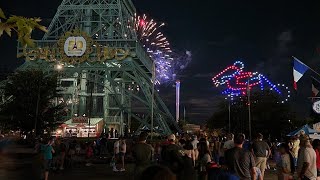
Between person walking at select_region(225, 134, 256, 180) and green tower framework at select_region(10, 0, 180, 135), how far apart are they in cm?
5029

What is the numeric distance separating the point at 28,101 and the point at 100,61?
892 inches

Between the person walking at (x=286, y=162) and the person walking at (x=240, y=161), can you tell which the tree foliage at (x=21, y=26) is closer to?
the person walking at (x=240, y=161)

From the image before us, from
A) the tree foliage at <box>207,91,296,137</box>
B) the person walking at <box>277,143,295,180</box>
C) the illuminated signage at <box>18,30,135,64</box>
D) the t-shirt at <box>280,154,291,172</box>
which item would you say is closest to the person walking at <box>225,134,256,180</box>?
the person walking at <box>277,143,295,180</box>

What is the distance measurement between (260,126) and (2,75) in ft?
126

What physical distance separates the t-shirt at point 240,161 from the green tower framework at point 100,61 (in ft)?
165

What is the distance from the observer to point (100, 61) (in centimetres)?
6406

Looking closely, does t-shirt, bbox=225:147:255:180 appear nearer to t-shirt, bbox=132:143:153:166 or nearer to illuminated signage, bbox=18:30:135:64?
t-shirt, bbox=132:143:153:166

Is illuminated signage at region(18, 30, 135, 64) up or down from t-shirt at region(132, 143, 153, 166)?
up

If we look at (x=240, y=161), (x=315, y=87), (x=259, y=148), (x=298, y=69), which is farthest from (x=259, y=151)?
(x=315, y=87)

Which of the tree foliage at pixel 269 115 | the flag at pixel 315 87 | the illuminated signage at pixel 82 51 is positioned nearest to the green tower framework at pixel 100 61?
the illuminated signage at pixel 82 51

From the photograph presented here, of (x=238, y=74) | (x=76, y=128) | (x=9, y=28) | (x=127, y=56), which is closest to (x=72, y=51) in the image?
(x=127, y=56)

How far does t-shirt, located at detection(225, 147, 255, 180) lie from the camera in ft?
27.2

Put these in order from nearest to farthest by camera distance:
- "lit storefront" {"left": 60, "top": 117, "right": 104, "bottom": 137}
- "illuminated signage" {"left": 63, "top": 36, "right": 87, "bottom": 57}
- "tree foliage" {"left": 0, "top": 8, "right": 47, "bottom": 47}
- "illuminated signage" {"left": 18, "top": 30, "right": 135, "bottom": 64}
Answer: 1. "tree foliage" {"left": 0, "top": 8, "right": 47, "bottom": 47}
2. "lit storefront" {"left": 60, "top": 117, "right": 104, "bottom": 137}
3. "illuminated signage" {"left": 18, "top": 30, "right": 135, "bottom": 64}
4. "illuminated signage" {"left": 63, "top": 36, "right": 87, "bottom": 57}

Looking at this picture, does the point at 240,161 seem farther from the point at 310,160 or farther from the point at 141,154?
the point at 141,154
